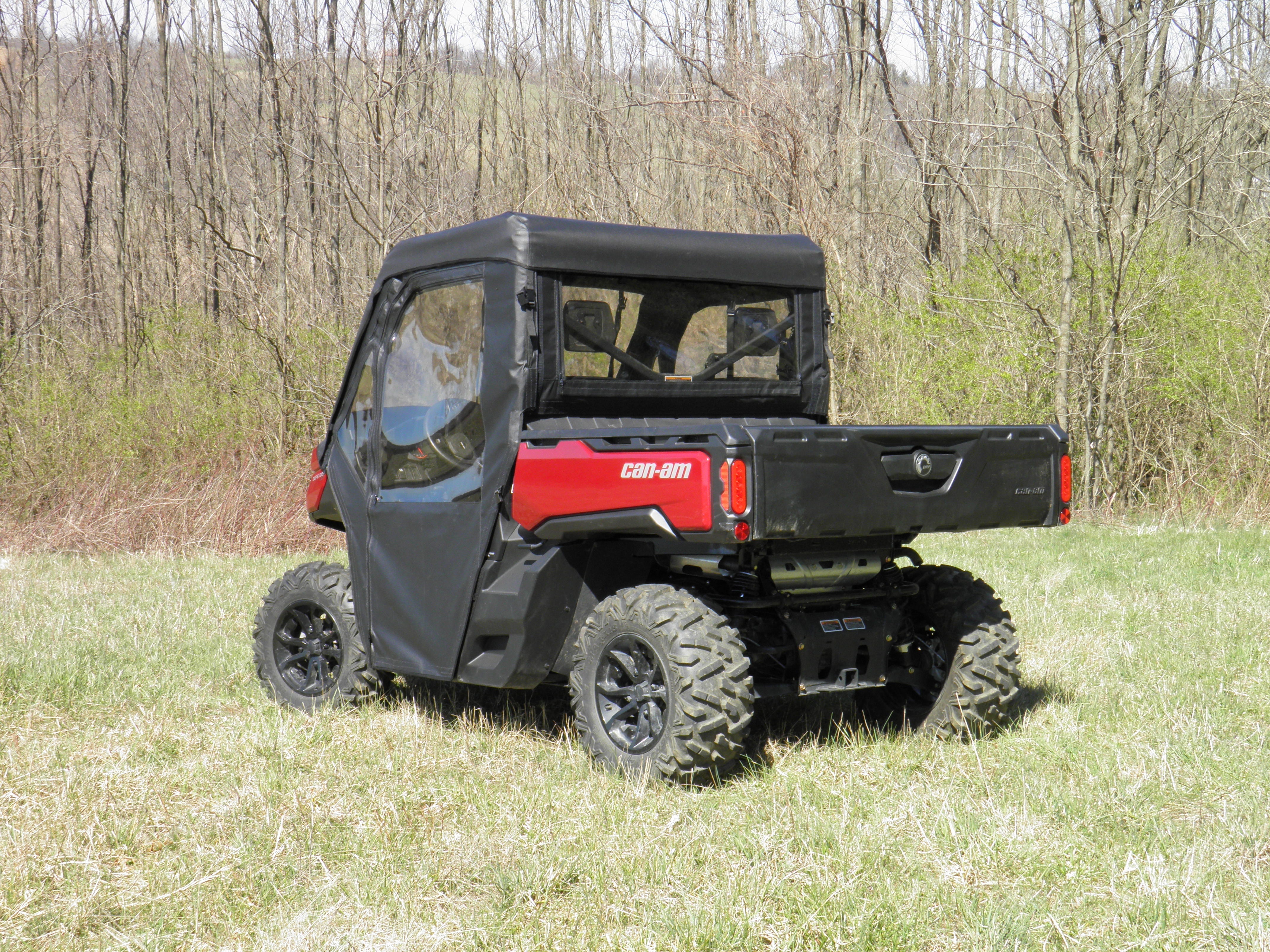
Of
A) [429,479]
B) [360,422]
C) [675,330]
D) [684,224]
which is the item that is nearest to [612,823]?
[429,479]

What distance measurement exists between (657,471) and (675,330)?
1.24 meters

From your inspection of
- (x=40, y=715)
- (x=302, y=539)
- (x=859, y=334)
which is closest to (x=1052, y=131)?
(x=859, y=334)

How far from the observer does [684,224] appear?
47.0ft

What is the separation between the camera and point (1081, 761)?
449 centimetres

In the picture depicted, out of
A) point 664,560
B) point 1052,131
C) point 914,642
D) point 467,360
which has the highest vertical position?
point 1052,131

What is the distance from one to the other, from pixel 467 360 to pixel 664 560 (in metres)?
1.09

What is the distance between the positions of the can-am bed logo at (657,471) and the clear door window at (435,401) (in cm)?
93

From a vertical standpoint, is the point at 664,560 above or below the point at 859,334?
below

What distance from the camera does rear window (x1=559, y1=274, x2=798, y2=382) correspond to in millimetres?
4863

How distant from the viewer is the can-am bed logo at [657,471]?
156 inches

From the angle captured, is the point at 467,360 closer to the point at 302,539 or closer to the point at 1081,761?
the point at 1081,761

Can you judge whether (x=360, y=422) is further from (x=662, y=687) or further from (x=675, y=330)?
(x=662, y=687)

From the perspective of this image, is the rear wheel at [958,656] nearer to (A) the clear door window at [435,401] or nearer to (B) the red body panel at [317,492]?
(A) the clear door window at [435,401]

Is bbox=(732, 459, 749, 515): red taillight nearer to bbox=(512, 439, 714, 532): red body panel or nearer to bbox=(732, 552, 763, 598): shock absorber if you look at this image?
bbox=(512, 439, 714, 532): red body panel
